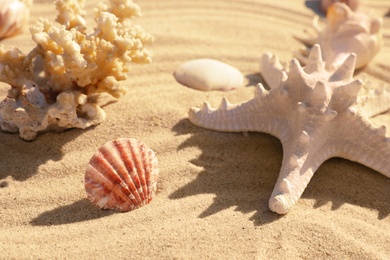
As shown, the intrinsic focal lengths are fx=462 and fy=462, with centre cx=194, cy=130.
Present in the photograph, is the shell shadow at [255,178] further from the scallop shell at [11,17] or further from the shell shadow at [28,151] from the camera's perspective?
the scallop shell at [11,17]

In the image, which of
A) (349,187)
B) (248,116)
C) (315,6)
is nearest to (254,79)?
(248,116)

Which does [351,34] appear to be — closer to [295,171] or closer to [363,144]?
[363,144]

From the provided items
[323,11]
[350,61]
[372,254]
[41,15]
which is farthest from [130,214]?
[323,11]

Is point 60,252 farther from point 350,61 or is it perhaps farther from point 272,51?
point 272,51

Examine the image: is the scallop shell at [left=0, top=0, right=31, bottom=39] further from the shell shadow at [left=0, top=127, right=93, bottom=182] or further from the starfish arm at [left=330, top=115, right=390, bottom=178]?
the starfish arm at [left=330, top=115, right=390, bottom=178]

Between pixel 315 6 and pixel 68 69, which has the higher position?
pixel 68 69

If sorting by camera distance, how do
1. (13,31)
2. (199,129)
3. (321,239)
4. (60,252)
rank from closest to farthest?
(60,252)
(321,239)
(199,129)
(13,31)

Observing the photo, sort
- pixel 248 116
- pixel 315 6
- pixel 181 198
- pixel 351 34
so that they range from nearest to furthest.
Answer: pixel 181 198, pixel 248 116, pixel 351 34, pixel 315 6

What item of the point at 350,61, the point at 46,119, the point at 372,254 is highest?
the point at 350,61
